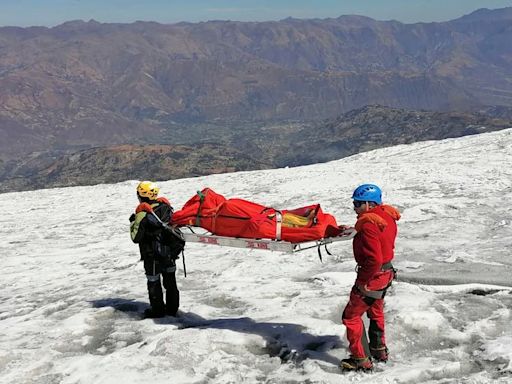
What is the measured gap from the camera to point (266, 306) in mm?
10109

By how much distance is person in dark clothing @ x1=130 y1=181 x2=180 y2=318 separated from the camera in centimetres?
926

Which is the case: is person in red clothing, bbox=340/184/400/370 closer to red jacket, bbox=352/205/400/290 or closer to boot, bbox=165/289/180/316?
red jacket, bbox=352/205/400/290

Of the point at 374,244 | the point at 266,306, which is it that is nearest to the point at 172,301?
the point at 266,306

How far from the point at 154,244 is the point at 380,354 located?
15.0ft

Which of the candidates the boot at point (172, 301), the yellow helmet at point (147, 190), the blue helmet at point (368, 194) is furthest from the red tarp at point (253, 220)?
the boot at point (172, 301)

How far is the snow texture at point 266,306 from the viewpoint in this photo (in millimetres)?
7488

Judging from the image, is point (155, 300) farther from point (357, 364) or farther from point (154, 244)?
point (357, 364)

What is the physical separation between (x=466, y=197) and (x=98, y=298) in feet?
45.8

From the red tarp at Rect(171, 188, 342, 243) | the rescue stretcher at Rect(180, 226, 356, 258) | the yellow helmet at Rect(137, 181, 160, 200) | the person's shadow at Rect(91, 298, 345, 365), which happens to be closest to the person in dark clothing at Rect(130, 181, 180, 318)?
the yellow helmet at Rect(137, 181, 160, 200)

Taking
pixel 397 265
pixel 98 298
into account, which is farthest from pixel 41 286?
pixel 397 265

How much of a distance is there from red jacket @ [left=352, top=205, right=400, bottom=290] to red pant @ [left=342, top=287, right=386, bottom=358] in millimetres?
240

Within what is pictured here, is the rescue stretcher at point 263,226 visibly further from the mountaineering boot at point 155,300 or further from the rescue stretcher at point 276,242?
the mountaineering boot at point 155,300

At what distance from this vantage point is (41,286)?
44.6 ft

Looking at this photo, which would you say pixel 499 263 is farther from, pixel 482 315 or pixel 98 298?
pixel 98 298
